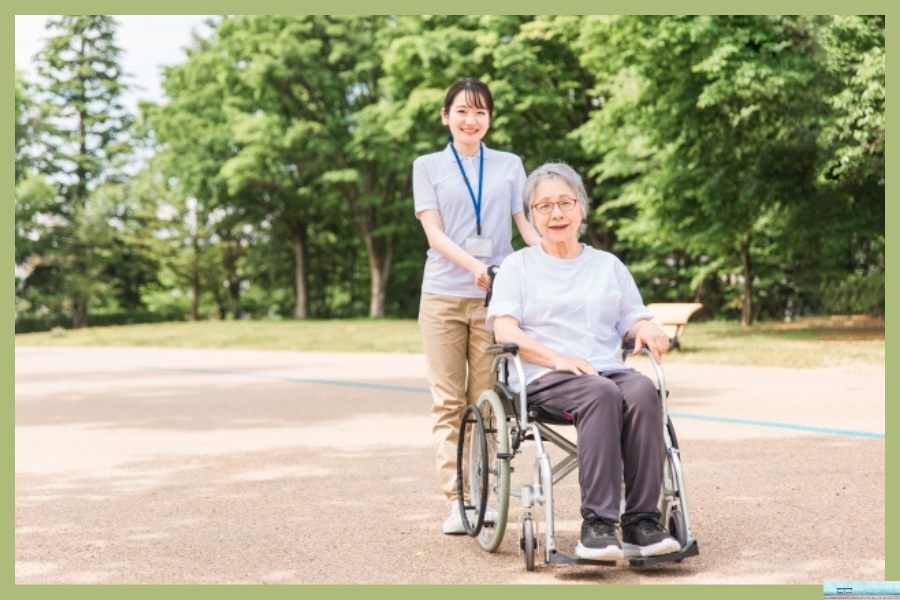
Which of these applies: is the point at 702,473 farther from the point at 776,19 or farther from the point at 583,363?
the point at 776,19

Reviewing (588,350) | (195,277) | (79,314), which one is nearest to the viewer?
(588,350)

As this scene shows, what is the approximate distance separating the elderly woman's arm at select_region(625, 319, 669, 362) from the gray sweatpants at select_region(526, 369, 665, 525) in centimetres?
21

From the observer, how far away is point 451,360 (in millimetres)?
4871

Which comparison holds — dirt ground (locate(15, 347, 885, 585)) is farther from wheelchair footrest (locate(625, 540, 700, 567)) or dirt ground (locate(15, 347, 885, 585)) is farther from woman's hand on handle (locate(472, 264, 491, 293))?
woman's hand on handle (locate(472, 264, 491, 293))

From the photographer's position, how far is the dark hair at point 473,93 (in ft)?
15.6

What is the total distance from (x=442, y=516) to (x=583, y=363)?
4.03 ft

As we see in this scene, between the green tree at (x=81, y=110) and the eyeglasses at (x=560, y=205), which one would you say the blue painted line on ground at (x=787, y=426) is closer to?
the eyeglasses at (x=560, y=205)

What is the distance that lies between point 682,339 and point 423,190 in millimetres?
15264

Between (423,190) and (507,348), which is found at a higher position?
(423,190)

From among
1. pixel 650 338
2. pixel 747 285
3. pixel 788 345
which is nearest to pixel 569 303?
pixel 650 338

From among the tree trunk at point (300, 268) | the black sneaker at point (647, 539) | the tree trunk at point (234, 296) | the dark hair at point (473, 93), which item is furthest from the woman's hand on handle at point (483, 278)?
the tree trunk at point (234, 296)

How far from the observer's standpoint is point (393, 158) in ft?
102

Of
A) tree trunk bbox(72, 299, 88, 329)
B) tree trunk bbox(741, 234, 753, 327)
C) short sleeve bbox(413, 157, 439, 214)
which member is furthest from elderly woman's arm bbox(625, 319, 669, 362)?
tree trunk bbox(72, 299, 88, 329)

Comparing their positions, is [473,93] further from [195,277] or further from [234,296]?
[234,296]
